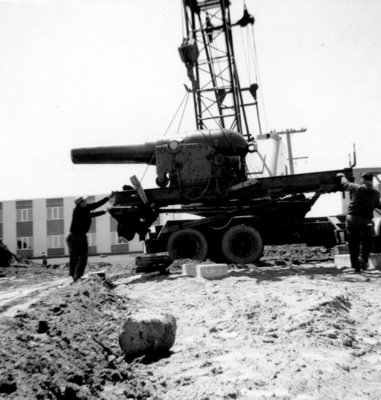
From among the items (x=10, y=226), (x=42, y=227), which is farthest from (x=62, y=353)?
(x=10, y=226)

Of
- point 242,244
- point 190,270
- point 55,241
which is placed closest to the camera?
point 190,270

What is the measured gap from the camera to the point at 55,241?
44.5 meters

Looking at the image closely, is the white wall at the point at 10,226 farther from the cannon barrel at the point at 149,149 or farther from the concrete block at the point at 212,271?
the concrete block at the point at 212,271

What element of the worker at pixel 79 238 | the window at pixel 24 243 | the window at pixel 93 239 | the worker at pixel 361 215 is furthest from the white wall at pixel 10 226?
the worker at pixel 361 215

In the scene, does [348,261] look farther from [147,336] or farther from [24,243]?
[24,243]

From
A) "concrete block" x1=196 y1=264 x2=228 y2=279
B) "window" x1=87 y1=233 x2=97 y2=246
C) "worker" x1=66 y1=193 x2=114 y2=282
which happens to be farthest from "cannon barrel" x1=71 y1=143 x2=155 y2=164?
"window" x1=87 y1=233 x2=97 y2=246

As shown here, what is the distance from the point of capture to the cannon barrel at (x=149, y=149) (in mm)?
9023

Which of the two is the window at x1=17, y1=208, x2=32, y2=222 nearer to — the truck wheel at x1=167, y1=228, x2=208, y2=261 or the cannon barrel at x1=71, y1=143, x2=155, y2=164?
the cannon barrel at x1=71, y1=143, x2=155, y2=164

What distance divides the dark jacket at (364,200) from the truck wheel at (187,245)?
3511 mm

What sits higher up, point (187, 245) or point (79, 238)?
point (79, 238)

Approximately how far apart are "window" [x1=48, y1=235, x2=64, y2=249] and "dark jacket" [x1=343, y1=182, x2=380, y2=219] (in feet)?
134

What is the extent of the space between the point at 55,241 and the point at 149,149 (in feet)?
125

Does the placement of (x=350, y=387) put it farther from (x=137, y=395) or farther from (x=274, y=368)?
(x=137, y=395)

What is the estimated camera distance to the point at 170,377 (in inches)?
111
